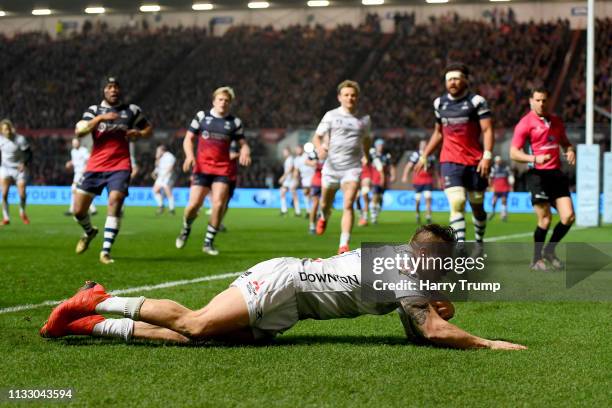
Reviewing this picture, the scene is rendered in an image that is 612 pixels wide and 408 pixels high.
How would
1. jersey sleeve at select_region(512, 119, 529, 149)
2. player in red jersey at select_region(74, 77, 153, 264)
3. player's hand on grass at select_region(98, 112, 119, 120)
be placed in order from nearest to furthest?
jersey sleeve at select_region(512, 119, 529, 149) < player's hand on grass at select_region(98, 112, 119, 120) < player in red jersey at select_region(74, 77, 153, 264)

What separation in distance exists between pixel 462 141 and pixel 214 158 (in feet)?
12.4

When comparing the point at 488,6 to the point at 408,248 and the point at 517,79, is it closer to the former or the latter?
the point at 517,79

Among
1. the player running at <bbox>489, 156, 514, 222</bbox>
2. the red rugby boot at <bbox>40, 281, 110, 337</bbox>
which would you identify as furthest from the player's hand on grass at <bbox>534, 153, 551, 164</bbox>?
the player running at <bbox>489, 156, 514, 222</bbox>

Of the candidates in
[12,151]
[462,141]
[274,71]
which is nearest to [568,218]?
[462,141]

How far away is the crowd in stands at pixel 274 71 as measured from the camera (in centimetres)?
3878

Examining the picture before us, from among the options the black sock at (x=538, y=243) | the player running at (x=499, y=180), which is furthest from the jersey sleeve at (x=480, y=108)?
the player running at (x=499, y=180)

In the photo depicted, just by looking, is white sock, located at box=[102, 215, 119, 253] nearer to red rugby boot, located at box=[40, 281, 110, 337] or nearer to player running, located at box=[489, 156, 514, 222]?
red rugby boot, located at box=[40, 281, 110, 337]

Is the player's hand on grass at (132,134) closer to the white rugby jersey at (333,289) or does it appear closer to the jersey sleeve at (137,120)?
the jersey sleeve at (137,120)

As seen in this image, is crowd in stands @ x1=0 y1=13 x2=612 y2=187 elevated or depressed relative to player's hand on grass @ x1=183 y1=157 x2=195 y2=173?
elevated

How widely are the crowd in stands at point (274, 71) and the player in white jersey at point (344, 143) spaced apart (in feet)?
74.8

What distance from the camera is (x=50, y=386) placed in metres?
4.22

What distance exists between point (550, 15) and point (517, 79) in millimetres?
4657

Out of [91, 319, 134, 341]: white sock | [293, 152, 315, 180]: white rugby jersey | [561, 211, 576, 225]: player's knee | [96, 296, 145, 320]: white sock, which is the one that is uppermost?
[96, 296, 145, 320]: white sock

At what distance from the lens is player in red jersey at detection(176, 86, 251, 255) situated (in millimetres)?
12422
